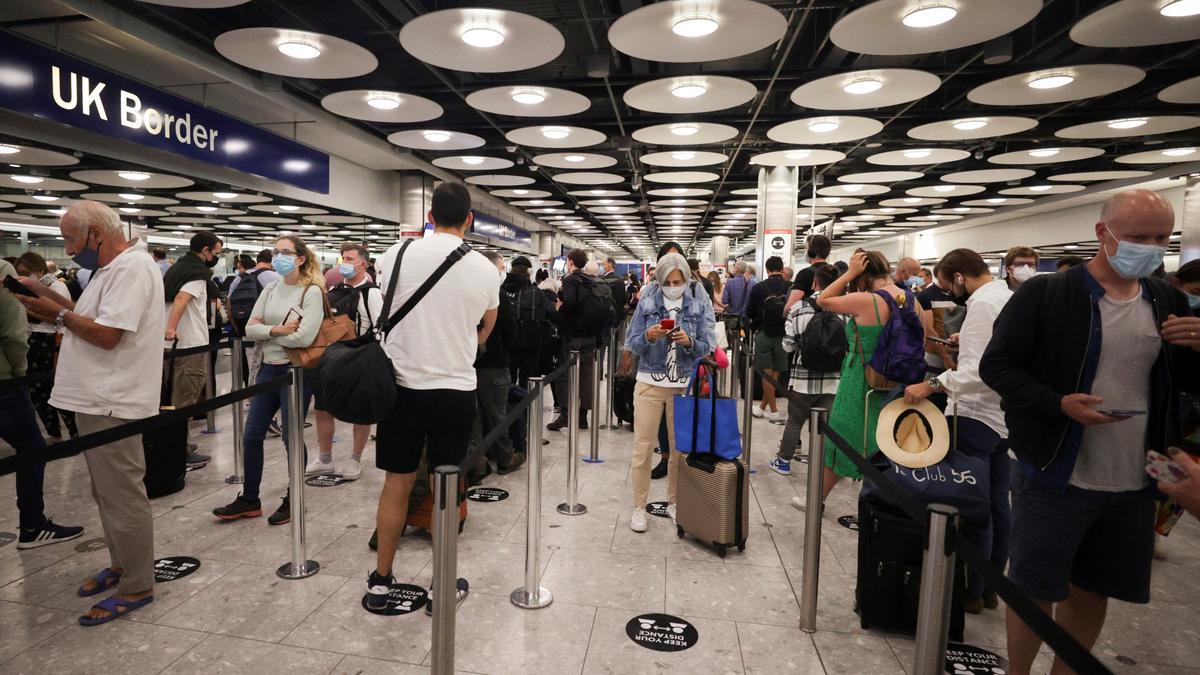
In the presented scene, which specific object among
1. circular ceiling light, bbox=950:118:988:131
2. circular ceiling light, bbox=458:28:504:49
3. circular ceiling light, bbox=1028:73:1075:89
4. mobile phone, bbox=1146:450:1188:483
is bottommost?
mobile phone, bbox=1146:450:1188:483

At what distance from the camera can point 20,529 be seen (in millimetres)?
3533

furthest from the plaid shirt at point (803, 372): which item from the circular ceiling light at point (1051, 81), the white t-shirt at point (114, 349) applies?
the circular ceiling light at point (1051, 81)

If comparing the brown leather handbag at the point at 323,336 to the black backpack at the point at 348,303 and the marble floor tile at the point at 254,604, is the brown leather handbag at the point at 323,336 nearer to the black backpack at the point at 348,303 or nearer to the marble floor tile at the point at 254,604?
the black backpack at the point at 348,303

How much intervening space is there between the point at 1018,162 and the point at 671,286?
12.0m

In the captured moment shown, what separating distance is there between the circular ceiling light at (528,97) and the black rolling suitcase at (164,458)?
5.53 metres

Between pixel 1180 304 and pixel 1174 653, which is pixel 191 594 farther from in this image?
pixel 1174 653

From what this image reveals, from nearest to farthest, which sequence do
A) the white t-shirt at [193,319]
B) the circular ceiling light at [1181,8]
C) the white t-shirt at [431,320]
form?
the white t-shirt at [431,320], the white t-shirt at [193,319], the circular ceiling light at [1181,8]

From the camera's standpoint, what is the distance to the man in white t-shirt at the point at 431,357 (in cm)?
264

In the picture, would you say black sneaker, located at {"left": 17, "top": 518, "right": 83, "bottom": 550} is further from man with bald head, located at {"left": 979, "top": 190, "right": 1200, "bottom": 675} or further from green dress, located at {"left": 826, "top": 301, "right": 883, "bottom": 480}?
man with bald head, located at {"left": 979, "top": 190, "right": 1200, "bottom": 675}

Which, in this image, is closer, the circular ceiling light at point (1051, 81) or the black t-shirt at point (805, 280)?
the black t-shirt at point (805, 280)

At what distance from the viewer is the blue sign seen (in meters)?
4.90

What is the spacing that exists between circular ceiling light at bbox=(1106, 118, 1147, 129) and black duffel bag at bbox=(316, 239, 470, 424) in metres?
11.1

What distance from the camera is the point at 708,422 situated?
360 cm

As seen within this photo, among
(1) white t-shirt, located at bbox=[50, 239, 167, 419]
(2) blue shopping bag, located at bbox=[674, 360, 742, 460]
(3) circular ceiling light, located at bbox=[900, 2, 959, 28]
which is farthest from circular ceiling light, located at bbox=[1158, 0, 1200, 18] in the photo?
(1) white t-shirt, located at bbox=[50, 239, 167, 419]
